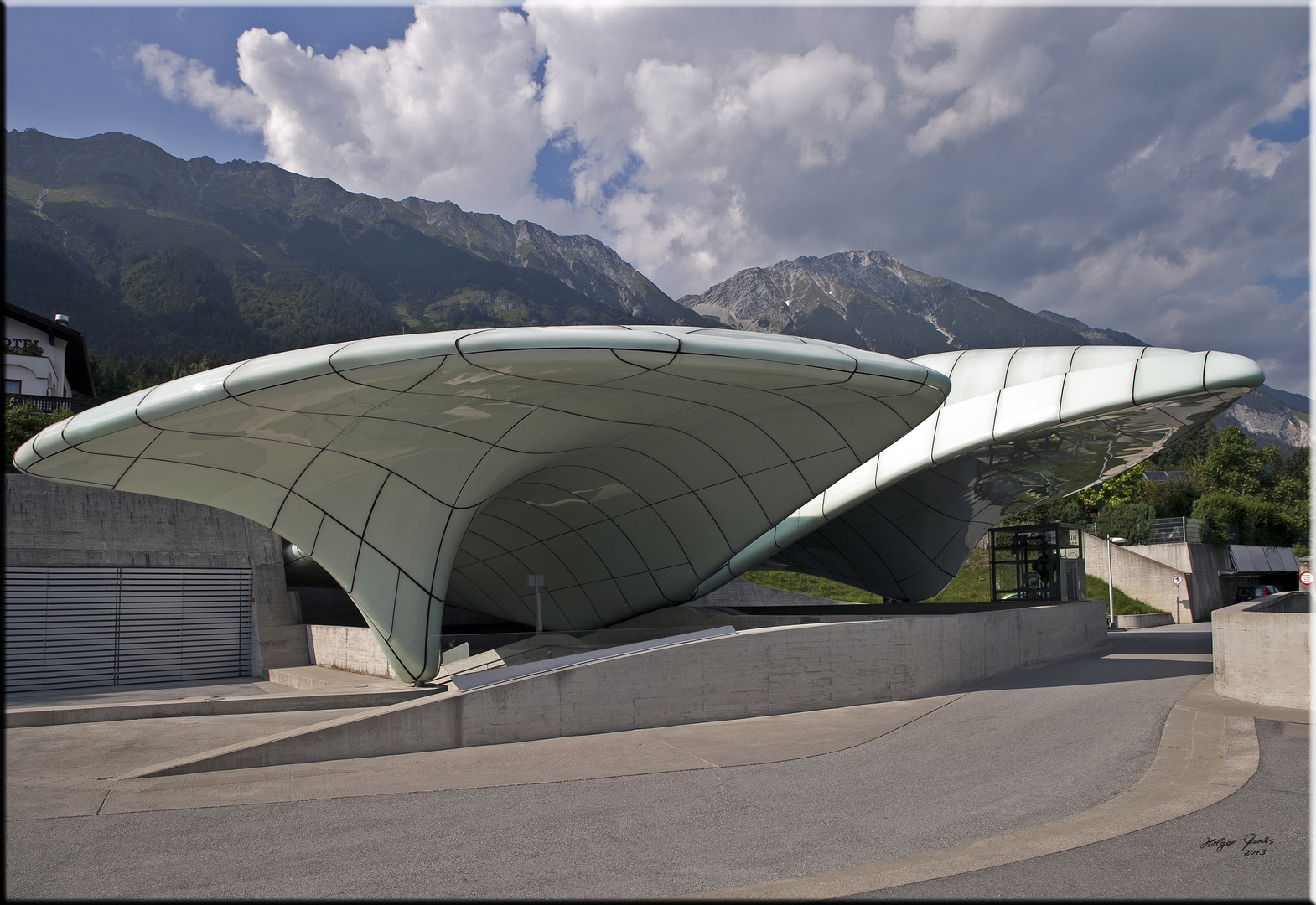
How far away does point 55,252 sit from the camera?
Answer: 12700 cm

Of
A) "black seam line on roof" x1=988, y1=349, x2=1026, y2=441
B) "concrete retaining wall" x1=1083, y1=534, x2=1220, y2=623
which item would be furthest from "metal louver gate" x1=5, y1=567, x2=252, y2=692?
"concrete retaining wall" x1=1083, y1=534, x2=1220, y2=623

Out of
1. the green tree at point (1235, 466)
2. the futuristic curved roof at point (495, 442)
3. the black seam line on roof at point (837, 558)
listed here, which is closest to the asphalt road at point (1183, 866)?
the futuristic curved roof at point (495, 442)

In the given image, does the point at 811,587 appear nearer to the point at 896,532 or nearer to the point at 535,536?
the point at 896,532

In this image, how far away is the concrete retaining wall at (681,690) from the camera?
1098cm

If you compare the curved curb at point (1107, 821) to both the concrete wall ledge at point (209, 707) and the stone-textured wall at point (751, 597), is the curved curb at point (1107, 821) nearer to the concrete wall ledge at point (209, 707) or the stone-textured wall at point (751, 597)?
the concrete wall ledge at point (209, 707)

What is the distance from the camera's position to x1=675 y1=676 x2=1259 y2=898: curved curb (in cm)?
616

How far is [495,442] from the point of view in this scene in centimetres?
1488

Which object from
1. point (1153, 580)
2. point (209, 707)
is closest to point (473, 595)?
point (209, 707)

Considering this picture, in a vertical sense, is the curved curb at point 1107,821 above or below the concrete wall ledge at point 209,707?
above

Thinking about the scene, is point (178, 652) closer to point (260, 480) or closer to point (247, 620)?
point (247, 620)

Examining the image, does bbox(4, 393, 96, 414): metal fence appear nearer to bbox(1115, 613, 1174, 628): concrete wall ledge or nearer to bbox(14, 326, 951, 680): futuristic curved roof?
bbox(14, 326, 951, 680): futuristic curved roof

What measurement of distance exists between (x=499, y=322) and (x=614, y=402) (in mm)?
170249

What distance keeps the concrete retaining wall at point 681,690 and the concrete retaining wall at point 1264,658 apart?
176 inches
